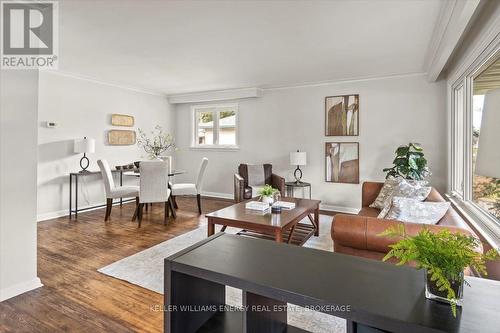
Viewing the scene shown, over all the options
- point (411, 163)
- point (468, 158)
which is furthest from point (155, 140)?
point (468, 158)

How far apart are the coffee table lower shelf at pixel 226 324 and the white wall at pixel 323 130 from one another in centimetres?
441

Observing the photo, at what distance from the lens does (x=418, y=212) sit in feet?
7.46

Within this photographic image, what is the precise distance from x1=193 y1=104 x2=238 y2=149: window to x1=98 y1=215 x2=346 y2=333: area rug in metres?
2.90

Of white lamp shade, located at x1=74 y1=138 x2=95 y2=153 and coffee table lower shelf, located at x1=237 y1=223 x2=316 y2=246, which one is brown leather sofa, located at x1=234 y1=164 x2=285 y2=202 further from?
white lamp shade, located at x1=74 y1=138 x2=95 y2=153

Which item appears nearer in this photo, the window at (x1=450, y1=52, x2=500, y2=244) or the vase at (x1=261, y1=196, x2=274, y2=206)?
the window at (x1=450, y1=52, x2=500, y2=244)

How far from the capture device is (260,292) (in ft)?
2.92

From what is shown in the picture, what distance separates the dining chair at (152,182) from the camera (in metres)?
4.15

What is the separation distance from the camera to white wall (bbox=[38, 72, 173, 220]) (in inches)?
179

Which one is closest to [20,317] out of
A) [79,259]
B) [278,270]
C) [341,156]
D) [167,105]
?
[79,259]

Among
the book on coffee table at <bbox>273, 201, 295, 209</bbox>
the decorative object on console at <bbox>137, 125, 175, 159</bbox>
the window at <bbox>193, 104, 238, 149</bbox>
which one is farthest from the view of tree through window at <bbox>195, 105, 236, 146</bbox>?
the book on coffee table at <bbox>273, 201, 295, 209</bbox>

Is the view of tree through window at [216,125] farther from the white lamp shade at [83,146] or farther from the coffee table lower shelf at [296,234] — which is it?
the coffee table lower shelf at [296,234]

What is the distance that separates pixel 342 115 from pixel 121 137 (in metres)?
4.40

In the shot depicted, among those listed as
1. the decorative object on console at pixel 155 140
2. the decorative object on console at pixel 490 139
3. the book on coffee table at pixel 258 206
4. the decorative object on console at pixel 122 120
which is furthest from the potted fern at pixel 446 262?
the decorative object on console at pixel 122 120

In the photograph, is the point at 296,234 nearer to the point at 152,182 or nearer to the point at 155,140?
the point at 152,182
